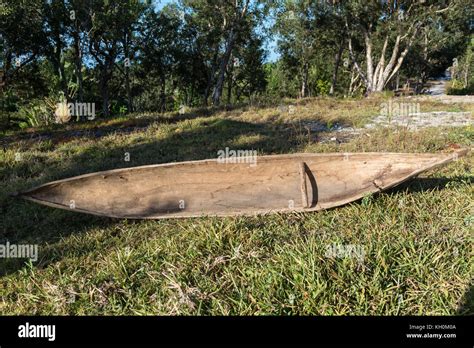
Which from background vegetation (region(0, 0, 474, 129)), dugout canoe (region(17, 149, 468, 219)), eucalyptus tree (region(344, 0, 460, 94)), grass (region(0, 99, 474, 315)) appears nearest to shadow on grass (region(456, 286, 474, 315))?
grass (region(0, 99, 474, 315))

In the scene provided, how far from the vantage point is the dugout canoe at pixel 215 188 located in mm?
4637

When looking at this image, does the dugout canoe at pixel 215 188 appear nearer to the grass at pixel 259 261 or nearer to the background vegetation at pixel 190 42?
the grass at pixel 259 261

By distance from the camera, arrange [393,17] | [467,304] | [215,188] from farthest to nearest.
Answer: [393,17] → [215,188] → [467,304]

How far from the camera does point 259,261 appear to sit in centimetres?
355

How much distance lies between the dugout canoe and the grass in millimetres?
218

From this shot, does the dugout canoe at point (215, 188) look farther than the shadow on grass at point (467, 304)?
Yes

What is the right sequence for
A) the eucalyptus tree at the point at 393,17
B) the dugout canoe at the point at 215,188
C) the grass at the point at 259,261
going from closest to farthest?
1. the grass at the point at 259,261
2. the dugout canoe at the point at 215,188
3. the eucalyptus tree at the point at 393,17

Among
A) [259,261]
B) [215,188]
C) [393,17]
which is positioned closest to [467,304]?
[259,261]

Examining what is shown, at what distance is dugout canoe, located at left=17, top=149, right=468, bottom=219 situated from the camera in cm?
464

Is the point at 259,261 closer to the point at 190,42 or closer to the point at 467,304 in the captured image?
the point at 467,304

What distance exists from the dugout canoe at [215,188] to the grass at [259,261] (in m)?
0.22

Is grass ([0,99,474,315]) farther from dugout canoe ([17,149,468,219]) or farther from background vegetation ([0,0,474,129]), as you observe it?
background vegetation ([0,0,474,129])

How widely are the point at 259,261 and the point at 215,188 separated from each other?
1.59m

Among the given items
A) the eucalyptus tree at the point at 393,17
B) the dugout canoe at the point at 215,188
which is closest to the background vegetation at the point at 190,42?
the eucalyptus tree at the point at 393,17
